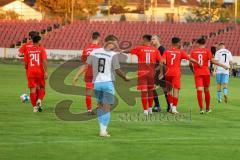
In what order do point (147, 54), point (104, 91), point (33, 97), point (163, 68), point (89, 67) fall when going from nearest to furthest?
point (104, 91) < point (89, 67) < point (147, 54) < point (33, 97) < point (163, 68)

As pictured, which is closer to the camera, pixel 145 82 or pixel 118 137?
pixel 118 137

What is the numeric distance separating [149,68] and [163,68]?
1.98 ft

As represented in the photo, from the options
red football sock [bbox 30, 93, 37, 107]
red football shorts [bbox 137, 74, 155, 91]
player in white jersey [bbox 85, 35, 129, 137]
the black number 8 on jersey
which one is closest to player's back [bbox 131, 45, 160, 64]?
red football shorts [bbox 137, 74, 155, 91]

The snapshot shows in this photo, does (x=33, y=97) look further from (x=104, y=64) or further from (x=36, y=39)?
(x=104, y=64)

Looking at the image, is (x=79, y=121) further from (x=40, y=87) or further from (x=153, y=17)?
(x=153, y=17)

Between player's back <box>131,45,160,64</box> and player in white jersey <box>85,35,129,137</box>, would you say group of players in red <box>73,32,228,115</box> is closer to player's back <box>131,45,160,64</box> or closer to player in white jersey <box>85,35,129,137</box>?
player's back <box>131,45,160,64</box>

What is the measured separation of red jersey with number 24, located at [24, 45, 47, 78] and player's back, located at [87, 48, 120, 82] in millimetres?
5807

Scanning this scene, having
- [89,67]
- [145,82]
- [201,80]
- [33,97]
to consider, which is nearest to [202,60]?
[201,80]

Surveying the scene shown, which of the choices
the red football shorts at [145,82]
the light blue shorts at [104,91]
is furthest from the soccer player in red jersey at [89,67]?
the light blue shorts at [104,91]

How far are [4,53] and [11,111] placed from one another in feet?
139

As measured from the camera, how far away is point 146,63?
2264cm

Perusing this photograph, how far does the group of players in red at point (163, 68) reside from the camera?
22.5 metres

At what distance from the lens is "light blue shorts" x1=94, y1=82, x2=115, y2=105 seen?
17.1 metres

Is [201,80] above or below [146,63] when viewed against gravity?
below
